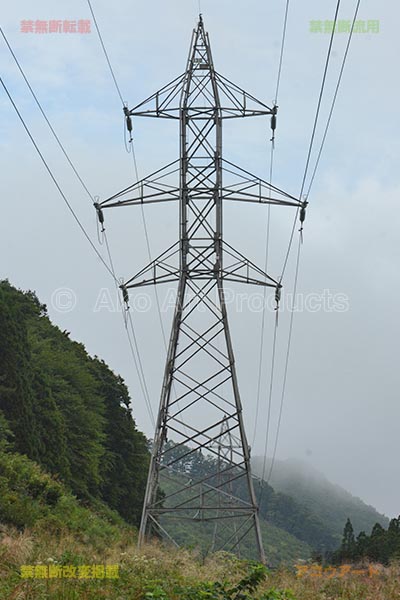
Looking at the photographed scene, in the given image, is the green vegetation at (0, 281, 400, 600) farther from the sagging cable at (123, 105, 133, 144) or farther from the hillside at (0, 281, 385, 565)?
the sagging cable at (123, 105, 133, 144)

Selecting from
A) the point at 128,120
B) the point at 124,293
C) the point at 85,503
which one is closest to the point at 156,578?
the point at 124,293

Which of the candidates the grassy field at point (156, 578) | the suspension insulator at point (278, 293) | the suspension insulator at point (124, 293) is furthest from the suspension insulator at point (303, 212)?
the grassy field at point (156, 578)

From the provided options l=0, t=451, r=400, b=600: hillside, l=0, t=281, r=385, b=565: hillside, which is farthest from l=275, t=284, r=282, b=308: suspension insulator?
l=0, t=451, r=400, b=600: hillside

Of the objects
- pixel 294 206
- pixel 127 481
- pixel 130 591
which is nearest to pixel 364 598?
pixel 130 591

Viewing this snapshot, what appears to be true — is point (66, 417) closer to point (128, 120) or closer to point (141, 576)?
→ point (128, 120)

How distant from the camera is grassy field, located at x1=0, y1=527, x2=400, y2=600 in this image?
878 cm

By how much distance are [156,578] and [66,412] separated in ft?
103

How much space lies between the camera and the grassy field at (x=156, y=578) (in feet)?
28.8

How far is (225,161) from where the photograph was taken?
18734 millimetres

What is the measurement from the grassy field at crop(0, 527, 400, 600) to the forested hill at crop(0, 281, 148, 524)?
1264 cm

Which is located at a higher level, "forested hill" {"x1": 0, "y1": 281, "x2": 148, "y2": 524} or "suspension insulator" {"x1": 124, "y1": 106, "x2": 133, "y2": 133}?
"suspension insulator" {"x1": 124, "y1": 106, "x2": 133, "y2": 133}

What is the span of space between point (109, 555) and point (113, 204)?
30.0ft

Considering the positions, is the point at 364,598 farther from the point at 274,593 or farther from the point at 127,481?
the point at 127,481

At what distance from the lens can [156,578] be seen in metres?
10.0
